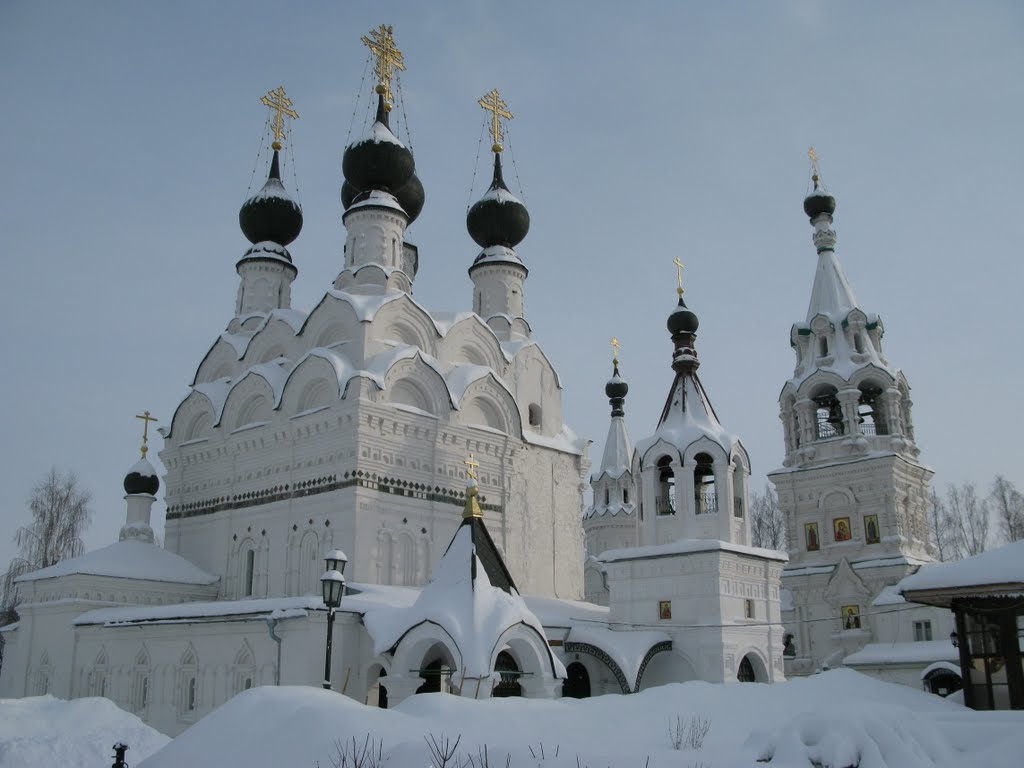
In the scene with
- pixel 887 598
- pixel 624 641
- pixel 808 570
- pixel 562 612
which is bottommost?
pixel 624 641

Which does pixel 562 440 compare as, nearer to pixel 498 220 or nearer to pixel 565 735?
pixel 498 220

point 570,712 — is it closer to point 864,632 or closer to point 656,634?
point 656,634

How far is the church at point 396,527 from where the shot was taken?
41.9ft

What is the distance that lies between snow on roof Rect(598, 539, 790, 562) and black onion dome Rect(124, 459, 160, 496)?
929cm

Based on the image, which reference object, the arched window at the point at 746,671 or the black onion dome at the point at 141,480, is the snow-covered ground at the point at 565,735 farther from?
the black onion dome at the point at 141,480

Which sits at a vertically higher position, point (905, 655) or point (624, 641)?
point (624, 641)

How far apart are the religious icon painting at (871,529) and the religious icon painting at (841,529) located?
41 cm

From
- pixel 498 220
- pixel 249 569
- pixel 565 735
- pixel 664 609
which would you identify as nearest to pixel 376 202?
pixel 498 220

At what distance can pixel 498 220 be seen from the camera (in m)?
20.1

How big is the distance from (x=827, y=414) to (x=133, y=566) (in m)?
16.2

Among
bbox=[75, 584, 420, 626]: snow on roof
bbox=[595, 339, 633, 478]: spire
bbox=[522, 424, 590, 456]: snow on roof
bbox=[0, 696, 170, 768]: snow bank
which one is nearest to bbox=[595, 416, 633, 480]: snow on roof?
bbox=[595, 339, 633, 478]: spire

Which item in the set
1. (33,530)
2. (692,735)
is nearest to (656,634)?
(692,735)

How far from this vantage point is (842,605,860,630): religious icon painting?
69.6ft

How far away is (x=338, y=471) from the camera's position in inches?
593
